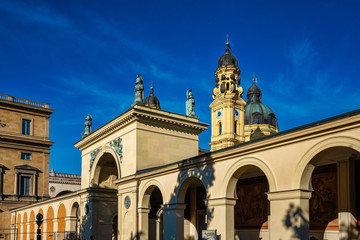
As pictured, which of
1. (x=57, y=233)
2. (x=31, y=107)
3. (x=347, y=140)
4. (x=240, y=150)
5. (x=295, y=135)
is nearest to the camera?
(x=347, y=140)

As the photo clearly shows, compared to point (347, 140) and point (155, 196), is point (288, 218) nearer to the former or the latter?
point (347, 140)

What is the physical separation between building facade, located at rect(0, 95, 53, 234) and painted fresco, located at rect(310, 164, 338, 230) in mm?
38832

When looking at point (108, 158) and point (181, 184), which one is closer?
point (181, 184)

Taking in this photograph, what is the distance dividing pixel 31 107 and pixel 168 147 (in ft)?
99.5

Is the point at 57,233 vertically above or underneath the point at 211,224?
underneath

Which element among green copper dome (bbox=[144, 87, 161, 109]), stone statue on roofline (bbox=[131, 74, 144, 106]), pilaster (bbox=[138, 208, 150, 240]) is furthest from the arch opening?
green copper dome (bbox=[144, 87, 161, 109])

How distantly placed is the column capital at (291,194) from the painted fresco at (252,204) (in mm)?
6745

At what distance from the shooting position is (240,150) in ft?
54.8

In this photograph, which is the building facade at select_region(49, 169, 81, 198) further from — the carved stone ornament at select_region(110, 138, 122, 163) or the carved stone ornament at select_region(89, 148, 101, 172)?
the carved stone ornament at select_region(110, 138, 122, 163)

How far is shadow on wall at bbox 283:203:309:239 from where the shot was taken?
1394 cm

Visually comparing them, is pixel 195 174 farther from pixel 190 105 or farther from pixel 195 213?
pixel 190 105

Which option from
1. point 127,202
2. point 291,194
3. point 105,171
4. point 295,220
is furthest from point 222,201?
point 105,171

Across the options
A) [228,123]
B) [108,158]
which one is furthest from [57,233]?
[228,123]

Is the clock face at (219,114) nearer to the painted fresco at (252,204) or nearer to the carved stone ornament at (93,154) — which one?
the carved stone ornament at (93,154)
